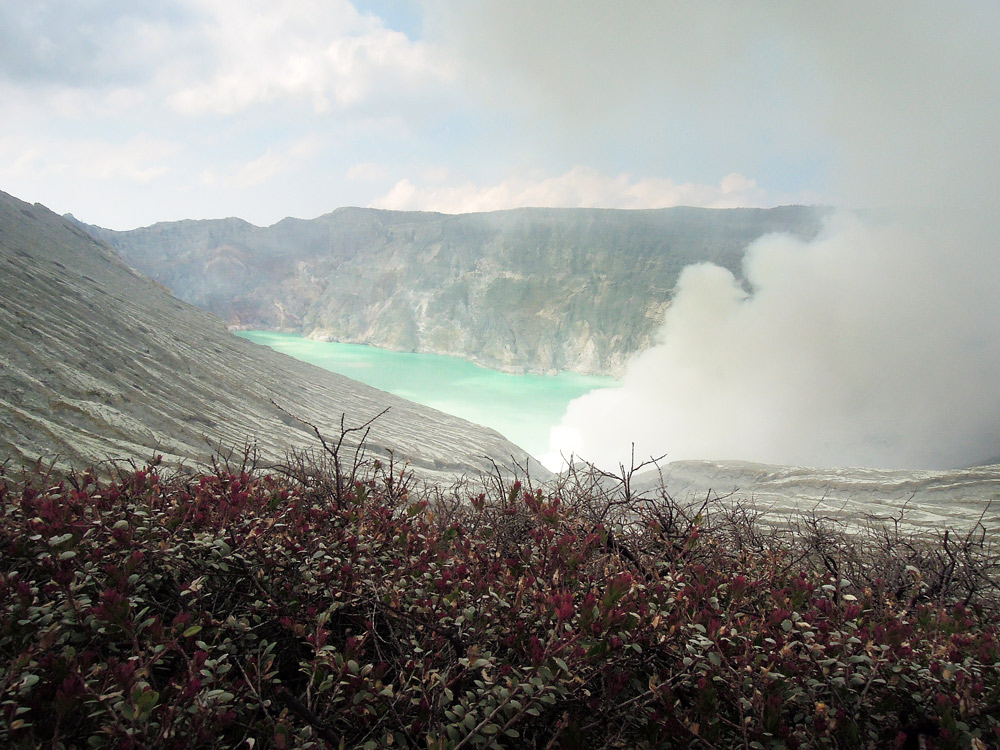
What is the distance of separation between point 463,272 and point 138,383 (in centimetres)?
3995

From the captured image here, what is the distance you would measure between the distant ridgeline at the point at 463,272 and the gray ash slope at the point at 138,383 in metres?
29.1

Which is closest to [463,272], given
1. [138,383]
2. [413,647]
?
[138,383]

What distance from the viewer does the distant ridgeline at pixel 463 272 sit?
44.1 metres

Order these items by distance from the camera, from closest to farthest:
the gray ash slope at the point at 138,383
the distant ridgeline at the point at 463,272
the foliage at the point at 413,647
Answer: the foliage at the point at 413,647 < the gray ash slope at the point at 138,383 < the distant ridgeline at the point at 463,272

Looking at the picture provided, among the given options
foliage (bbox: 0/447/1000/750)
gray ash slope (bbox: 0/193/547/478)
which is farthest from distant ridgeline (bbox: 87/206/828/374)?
foliage (bbox: 0/447/1000/750)

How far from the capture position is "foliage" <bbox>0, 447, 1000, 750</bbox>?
1171mm

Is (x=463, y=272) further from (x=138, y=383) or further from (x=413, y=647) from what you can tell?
(x=413, y=647)

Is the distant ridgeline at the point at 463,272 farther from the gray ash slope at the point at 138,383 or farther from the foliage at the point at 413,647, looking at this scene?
the foliage at the point at 413,647

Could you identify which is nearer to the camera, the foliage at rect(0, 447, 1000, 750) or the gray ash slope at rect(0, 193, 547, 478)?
the foliage at rect(0, 447, 1000, 750)

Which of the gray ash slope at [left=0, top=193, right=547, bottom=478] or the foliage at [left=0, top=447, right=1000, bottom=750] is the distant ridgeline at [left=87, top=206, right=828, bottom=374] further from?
the foliage at [left=0, top=447, right=1000, bottom=750]

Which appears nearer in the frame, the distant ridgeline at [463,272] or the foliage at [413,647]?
the foliage at [413,647]

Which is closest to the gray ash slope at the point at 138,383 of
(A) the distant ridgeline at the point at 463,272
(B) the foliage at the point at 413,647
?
(B) the foliage at the point at 413,647

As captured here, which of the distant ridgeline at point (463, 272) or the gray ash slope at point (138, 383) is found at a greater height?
the distant ridgeline at point (463, 272)

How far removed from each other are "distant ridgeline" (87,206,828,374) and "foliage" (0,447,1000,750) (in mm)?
41906
